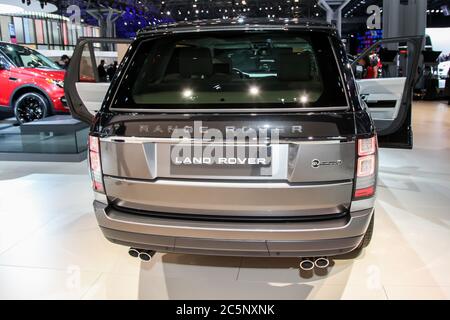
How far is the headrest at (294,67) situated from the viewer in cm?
249

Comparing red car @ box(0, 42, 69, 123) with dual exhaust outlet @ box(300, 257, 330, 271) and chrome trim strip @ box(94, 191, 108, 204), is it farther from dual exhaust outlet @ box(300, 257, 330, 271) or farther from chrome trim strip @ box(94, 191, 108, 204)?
dual exhaust outlet @ box(300, 257, 330, 271)

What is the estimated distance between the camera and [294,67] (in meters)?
2.50

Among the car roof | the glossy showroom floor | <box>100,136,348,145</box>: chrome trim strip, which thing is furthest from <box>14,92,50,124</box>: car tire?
<box>100,136,348,145</box>: chrome trim strip

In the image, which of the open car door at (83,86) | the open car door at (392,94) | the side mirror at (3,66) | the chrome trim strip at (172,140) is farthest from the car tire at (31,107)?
the chrome trim strip at (172,140)

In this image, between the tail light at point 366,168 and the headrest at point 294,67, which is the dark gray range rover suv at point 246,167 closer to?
the tail light at point 366,168

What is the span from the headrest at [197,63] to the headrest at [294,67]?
45 cm

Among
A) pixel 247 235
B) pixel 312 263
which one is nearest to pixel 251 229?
pixel 247 235

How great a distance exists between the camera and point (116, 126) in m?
2.10

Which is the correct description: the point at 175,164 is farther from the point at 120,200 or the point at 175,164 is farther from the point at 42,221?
the point at 42,221

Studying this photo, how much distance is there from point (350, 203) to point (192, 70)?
4.07ft

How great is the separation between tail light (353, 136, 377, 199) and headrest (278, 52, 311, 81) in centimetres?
65

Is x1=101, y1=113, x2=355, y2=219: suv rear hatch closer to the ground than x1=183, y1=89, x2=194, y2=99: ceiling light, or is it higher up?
closer to the ground

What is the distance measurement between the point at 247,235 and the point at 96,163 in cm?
84

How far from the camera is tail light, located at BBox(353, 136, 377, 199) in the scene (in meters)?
1.98
